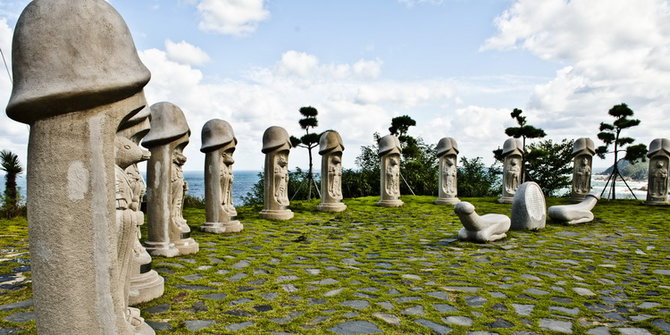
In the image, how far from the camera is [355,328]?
12.5 ft

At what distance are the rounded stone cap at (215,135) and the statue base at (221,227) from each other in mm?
1520

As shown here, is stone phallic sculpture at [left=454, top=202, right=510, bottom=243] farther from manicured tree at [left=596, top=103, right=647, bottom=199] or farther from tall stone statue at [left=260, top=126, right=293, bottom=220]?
manicured tree at [left=596, top=103, right=647, bottom=199]

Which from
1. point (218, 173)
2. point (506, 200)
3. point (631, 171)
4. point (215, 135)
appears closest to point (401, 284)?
point (218, 173)

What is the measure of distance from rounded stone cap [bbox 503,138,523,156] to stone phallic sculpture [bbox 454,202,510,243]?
26.9 feet

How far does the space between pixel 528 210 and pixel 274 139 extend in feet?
20.2

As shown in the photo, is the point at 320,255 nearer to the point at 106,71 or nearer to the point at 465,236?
the point at 465,236

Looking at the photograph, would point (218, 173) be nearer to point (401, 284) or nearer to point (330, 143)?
point (401, 284)

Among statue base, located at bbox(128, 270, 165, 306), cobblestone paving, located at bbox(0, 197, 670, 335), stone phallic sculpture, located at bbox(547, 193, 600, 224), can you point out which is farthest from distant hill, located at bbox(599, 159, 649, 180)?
statue base, located at bbox(128, 270, 165, 306)

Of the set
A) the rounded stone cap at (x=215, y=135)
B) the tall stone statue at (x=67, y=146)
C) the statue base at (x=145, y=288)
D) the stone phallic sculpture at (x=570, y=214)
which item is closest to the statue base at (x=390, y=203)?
the stone phallic sculpture at (x=570, y=214)

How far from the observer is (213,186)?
8578 mm

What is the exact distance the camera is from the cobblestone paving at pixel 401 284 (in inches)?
155

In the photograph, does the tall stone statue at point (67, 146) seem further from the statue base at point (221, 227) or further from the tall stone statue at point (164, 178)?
the statue base at point (221, 227)

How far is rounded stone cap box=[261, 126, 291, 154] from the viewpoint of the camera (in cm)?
1077

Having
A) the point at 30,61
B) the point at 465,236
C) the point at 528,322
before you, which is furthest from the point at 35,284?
the point at 465,236
